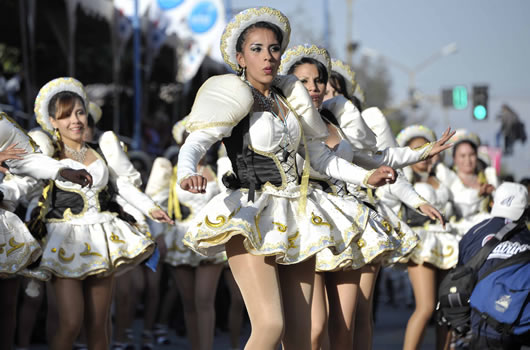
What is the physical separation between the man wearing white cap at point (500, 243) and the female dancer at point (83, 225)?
2571 millimetres

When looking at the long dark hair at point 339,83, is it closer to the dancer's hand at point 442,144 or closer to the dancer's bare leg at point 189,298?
the dancer's hand at point 442,144

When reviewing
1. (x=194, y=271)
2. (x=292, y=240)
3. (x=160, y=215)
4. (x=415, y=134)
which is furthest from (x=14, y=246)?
(x=415, y=134)

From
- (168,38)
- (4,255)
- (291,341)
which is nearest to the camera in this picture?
(291,341)

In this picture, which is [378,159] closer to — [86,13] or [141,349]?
[141,349]

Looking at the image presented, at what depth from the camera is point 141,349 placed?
1051 cm

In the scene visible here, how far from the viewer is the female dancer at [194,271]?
8789 millimetres

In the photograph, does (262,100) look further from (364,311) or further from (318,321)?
(364,311)

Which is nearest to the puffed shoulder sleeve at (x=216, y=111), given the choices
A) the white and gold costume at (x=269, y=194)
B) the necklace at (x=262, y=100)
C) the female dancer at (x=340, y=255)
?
the white and gold costume at (x=269, y=194)

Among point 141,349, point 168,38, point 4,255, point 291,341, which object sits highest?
point 168,38

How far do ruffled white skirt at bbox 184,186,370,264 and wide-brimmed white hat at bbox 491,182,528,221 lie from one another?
2817 millimetres

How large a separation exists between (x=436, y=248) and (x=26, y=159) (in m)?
4.30

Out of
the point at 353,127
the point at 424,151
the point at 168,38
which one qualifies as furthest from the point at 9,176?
the point at 168,38

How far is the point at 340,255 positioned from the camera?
6277 millimetres

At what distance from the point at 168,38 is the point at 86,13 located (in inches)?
116
